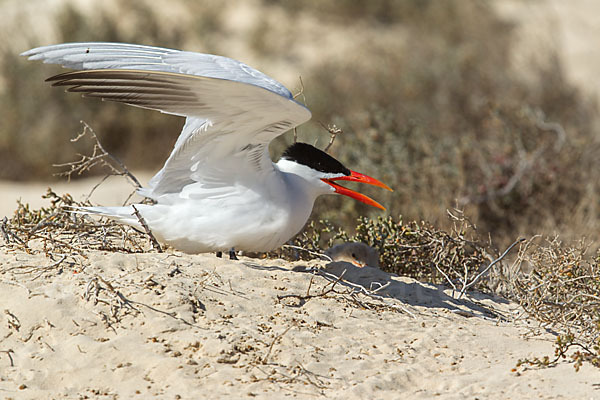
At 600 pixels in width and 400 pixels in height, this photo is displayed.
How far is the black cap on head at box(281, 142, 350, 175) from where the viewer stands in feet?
14.8

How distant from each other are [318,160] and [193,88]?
1.11m

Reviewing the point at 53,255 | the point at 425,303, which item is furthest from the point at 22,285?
the point at 425,303

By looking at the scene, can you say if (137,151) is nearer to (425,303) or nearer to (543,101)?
(543,101)

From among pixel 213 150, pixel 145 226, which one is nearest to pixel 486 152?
pixel 213 150

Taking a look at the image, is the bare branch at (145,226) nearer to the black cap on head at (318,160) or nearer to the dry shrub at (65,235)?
the dry shrub at (65,235)

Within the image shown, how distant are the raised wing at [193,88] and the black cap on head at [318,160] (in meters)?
0.48

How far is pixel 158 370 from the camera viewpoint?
3.31 m

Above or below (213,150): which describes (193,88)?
above

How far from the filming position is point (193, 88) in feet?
12.0

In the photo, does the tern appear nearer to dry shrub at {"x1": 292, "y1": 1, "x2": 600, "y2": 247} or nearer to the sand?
the sand

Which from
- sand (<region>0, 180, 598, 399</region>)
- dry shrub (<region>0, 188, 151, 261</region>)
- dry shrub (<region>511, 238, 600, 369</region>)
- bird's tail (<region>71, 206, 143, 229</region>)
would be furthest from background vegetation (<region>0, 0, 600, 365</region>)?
bird's tail (<region>71, 206, 143, 229</region>)

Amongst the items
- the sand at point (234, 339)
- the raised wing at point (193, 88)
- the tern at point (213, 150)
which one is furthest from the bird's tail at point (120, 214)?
the raised wing at point (193, 88)

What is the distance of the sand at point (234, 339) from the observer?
10.7 feet

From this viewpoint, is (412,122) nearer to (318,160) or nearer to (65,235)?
(318,160)
